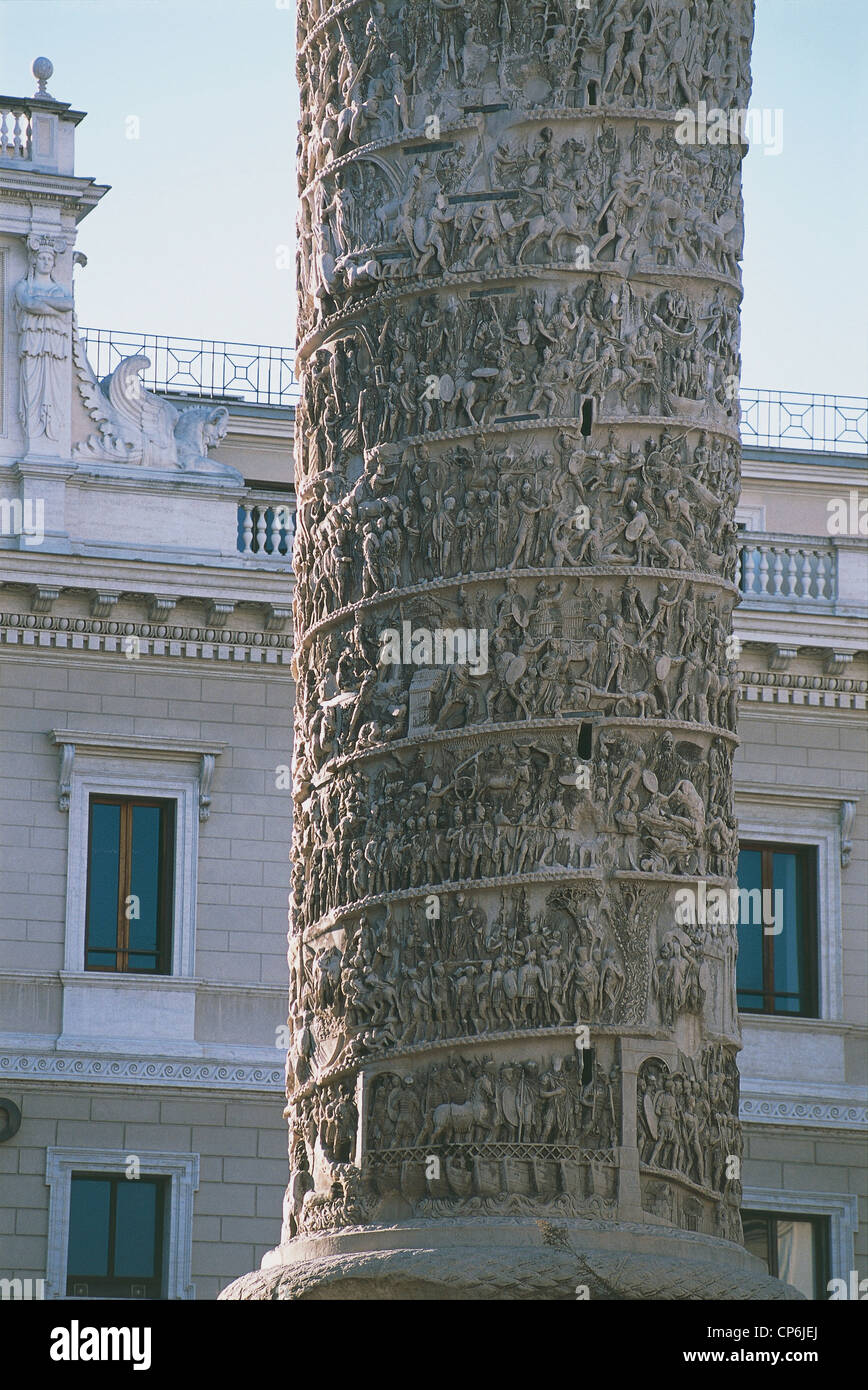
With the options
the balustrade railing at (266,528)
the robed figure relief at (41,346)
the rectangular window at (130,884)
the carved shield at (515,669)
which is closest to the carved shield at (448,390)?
the carved shield at (515,669)

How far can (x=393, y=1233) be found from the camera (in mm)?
7160

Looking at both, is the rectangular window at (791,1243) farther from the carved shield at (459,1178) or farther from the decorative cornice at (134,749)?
the carved shield at (459,1178)

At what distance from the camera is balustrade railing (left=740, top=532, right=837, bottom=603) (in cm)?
2180

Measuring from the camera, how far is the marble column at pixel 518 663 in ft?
23.8

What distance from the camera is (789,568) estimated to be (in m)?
22.0

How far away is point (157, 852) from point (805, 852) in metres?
5.08

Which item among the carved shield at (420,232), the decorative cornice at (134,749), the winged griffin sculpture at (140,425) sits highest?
the winged griffin sculpture at (140,425)

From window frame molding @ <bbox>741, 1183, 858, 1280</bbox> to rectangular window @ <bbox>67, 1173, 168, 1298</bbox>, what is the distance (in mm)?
4383

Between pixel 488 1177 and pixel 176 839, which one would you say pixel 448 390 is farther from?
pixel 176 839

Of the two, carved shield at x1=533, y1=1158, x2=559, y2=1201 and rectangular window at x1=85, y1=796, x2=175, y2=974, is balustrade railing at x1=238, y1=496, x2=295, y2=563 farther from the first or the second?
carved shield at x1=533, y1=1158, x2=559, y2=1201

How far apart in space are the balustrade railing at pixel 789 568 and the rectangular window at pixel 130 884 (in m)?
5.06
